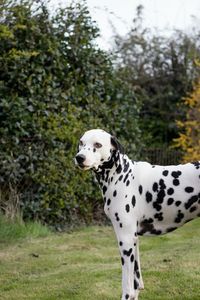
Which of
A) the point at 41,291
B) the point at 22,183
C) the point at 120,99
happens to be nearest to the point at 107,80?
the point at 120,99

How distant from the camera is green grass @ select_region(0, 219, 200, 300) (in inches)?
220

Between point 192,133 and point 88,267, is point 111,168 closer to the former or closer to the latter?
point 88,267

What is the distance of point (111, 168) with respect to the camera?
5.10 meters

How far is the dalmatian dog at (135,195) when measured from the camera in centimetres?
490

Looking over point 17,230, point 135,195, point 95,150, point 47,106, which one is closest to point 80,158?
point 95,150

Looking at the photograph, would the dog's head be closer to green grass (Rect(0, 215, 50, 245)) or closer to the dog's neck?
the dog's neck

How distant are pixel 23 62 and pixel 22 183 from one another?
191 centimetres

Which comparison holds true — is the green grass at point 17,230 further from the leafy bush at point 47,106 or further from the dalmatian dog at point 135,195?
the dalmatian dog at point 135,195

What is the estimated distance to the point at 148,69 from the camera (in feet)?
50.3

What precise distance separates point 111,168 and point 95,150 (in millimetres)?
276

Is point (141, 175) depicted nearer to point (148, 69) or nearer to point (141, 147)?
point (141, 147)

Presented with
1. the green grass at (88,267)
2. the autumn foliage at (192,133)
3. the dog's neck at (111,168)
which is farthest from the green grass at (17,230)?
the autumn foliage at (192,133)

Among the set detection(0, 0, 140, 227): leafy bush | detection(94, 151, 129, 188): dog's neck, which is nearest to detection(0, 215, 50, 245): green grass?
detection(0, 0, 140, 227): leafy bush

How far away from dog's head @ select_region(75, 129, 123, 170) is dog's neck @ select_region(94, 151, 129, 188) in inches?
1.5
